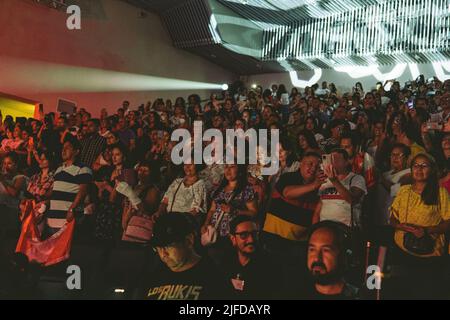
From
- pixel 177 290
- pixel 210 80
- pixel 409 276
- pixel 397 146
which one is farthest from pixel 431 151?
pixel 210 80

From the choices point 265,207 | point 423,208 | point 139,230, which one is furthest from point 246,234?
point 423,208

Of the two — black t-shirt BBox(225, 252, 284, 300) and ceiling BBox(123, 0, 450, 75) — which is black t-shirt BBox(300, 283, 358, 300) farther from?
ceiling BBox(123, 0, 450, 75)

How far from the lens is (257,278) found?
515 centimetres

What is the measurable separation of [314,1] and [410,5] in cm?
215

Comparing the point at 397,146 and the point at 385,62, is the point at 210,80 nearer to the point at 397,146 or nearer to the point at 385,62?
the point at 385,62

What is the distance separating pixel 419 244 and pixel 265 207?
1.43 m

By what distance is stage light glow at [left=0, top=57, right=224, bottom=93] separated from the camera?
12477 millimetres

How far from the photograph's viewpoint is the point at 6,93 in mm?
12305
